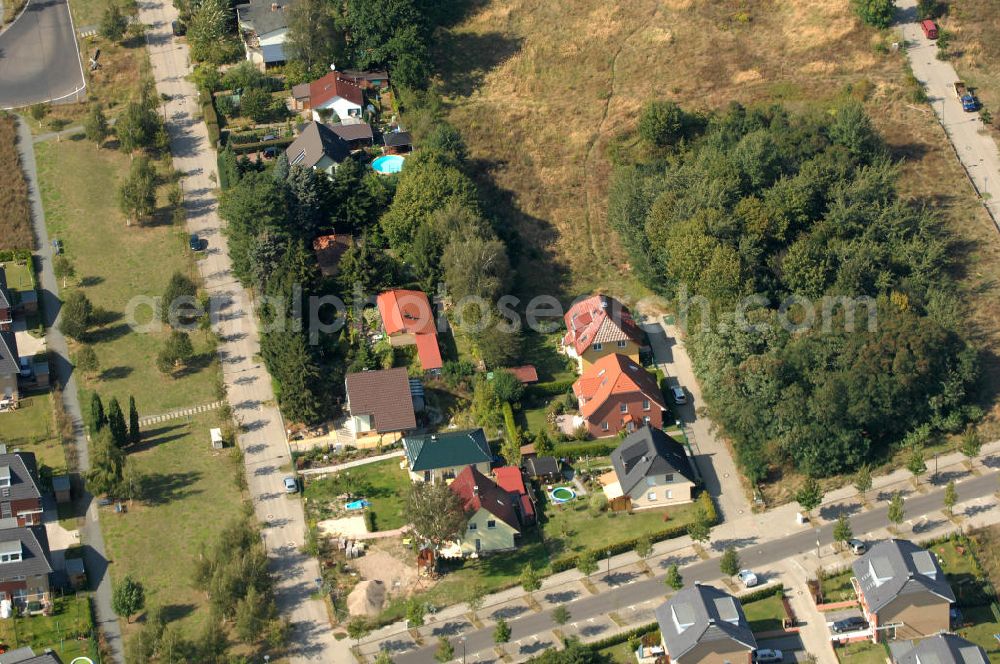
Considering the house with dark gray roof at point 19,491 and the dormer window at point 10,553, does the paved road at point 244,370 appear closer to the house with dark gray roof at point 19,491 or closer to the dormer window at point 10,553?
the house with dark gray roof at point 19,491

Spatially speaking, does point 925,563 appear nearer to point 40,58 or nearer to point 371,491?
point 371,491

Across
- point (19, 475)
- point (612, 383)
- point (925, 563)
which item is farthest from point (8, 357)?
point (925, 563)

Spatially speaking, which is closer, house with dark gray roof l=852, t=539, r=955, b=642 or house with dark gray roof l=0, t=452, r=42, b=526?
house with dark gray roof l=852, t=539, r=955, b=642

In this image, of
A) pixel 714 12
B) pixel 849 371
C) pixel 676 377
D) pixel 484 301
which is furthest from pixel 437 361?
pixel 714 12

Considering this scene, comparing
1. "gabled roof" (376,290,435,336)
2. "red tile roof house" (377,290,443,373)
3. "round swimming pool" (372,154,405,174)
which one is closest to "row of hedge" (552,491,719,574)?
Result: "red tile roof house" (377,290,443,373)

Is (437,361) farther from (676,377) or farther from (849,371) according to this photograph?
(849,371)

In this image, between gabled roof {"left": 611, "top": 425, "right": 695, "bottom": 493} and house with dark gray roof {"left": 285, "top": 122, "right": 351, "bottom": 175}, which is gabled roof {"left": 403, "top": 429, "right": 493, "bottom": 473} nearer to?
gabled roof {"left": 611, "top": 425, "right": 695, "bottom": 493}

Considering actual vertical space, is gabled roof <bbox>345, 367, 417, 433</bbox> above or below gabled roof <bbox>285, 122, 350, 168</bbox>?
below
